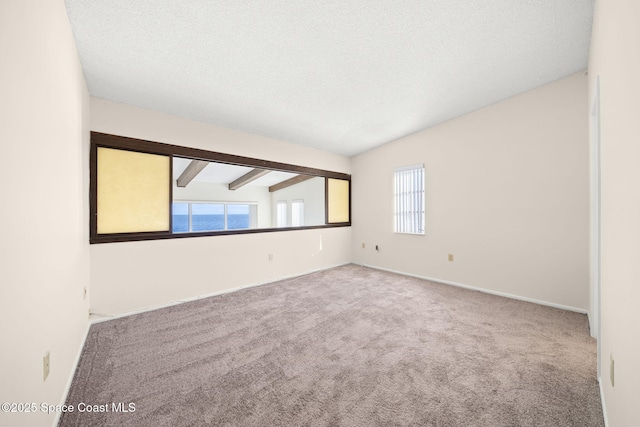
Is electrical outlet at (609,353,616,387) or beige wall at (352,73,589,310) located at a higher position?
beige wall at (352,73,589,310)

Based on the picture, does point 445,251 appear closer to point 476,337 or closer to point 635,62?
point 476,337

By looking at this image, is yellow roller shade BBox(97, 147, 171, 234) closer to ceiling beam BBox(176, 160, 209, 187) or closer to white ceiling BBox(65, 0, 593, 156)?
white ceiling BBox(65, 0, 593, 156)

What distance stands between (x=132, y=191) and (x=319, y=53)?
2658 millimetres

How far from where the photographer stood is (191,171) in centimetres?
582

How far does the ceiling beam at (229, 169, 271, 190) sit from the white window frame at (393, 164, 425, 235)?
3.45 m

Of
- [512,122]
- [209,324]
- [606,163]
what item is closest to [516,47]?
[512,122]

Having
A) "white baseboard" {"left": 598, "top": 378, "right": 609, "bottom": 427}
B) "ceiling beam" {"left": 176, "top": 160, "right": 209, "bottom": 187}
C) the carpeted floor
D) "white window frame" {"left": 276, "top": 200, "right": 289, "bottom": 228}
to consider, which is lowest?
the carpeted floor

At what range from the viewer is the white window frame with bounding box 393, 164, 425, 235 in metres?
4.48

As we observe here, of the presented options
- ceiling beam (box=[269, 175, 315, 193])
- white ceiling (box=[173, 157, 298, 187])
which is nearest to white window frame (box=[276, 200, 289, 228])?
ceiling beam (box=[269, 175, 315, 193])

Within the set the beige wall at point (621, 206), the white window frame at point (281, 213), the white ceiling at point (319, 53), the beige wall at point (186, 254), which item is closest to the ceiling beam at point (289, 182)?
the white window frame at point (281, 213)

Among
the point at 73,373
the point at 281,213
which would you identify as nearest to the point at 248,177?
the point at 281,213

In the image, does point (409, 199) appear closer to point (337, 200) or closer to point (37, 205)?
point (337, 200)

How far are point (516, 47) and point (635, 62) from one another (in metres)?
1.85

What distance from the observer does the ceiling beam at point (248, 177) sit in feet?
22.9
